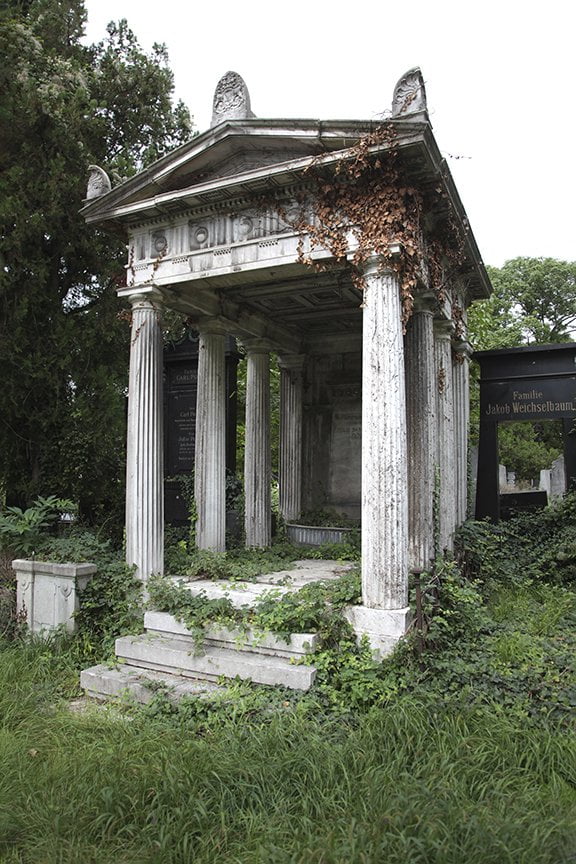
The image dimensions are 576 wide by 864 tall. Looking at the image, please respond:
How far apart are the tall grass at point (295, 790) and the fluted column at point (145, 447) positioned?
6.96 feet

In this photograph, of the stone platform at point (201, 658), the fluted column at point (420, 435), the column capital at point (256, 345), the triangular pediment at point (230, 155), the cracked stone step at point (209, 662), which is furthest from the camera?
the column capital at point (256, 345)

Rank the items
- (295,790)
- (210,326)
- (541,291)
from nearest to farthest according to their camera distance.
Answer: (295,790), (210,326), (541,291)

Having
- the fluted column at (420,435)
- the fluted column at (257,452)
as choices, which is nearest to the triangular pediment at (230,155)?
the fluted column at (420,435)

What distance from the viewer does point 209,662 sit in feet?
16.6

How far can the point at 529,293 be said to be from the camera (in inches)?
1164

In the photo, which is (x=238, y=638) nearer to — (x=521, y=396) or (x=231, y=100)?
(x=231, y=100)

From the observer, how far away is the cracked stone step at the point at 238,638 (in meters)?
4.85

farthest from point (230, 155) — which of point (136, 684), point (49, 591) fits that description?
point (136, 684)

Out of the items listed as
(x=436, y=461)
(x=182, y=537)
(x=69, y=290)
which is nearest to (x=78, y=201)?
(x=69, y=290)

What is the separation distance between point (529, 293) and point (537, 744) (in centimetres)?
2944

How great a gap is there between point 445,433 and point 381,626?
3241mm

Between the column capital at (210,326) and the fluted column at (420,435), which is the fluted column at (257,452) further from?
the fluted column at (420,435)

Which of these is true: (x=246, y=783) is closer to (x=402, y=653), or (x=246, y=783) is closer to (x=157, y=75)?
(x=402, y=653)

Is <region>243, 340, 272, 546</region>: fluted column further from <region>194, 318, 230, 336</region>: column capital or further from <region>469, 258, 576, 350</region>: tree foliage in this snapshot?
<region>469, 258, 576, 350</region>: tree foliage
